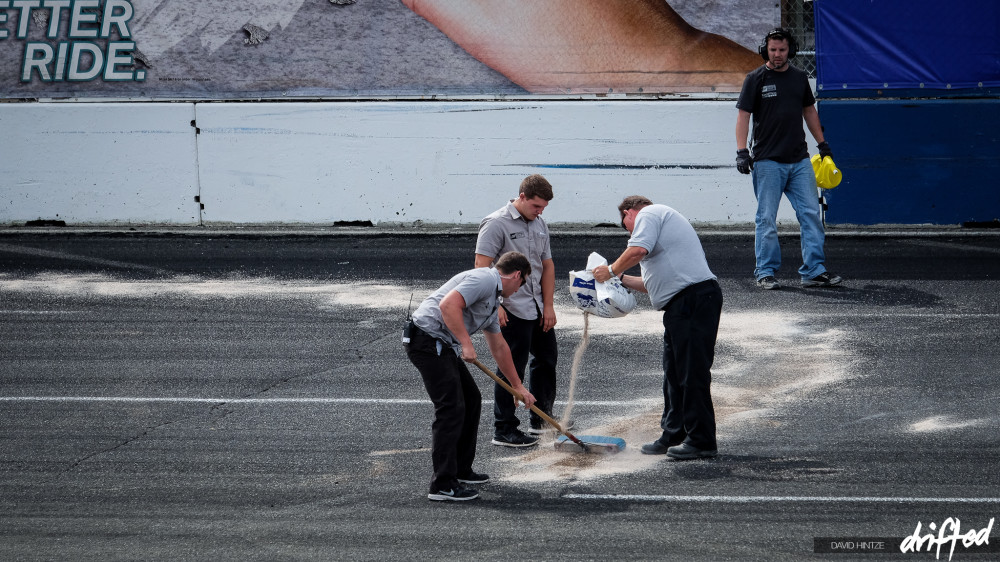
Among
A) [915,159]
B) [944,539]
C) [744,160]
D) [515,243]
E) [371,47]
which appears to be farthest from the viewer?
[371,47]

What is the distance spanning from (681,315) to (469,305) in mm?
1478

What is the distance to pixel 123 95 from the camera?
17.0 m

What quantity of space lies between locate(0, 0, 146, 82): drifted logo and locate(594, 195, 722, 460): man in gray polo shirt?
11372 mm

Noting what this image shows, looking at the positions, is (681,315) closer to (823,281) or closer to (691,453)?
(691,453)

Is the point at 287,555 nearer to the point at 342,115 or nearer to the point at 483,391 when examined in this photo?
the point at 483,391

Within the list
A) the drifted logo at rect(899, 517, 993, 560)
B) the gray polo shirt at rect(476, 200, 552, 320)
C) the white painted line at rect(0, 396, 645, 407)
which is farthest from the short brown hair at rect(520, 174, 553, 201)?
the drifted logo at rect(899, 517, 993, 560)

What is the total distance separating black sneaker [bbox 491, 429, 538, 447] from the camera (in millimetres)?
8031

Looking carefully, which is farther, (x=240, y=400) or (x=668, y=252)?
(x=240, y=400)

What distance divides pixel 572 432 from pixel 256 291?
5.55 meters

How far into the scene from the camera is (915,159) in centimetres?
1542

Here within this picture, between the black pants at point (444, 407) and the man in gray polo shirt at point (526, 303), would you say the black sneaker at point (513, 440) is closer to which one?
the man in gray polo shirt at point (526, 303)

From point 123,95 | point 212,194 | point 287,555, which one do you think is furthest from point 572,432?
point 123,95

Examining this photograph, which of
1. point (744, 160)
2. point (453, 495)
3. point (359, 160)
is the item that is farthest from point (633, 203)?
point (359, 160)

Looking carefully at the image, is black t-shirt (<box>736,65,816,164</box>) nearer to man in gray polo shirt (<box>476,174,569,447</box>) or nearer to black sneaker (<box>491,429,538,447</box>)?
man in gray polo shirt (<box>476,174,569,447</box>)
